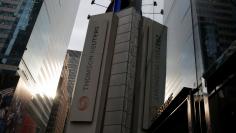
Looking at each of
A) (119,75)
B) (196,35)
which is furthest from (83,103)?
(196,35)

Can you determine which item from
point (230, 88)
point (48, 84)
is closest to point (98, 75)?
point (230, 88)

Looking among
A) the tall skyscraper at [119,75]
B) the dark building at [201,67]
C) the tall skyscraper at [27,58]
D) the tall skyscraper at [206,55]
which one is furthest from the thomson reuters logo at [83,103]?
the tall skyscraper at [27,58]

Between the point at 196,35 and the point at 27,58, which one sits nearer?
the point at 196,35

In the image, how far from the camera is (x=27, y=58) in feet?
265

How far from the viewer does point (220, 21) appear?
44406 millimetres

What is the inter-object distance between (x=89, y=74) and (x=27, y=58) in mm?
64660

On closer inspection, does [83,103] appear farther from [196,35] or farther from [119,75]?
[196,35]

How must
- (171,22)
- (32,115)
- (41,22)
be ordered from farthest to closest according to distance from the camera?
(32,115)
(41,22)
(171,22)

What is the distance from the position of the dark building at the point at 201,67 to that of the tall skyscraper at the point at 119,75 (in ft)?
11.4

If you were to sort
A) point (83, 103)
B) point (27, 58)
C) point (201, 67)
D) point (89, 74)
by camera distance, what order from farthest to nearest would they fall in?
point (27, 58) < point (201, 67) < point (89, 74) < point (83, 103)

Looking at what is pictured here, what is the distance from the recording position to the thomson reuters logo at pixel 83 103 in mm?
19188

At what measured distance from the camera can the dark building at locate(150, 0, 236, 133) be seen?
318 inches

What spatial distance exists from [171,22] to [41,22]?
138ft

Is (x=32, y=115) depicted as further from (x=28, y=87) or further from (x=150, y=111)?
(x=150, y=111)
